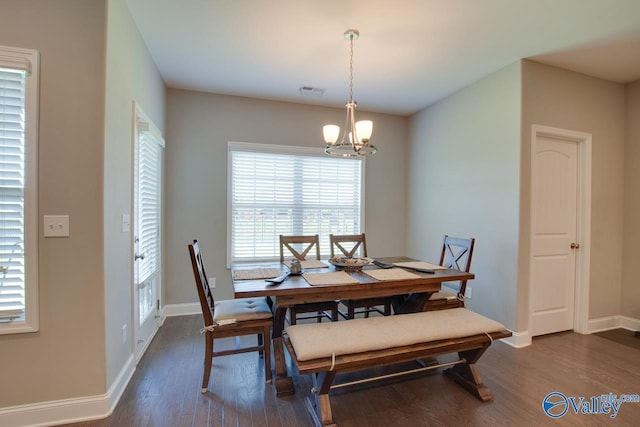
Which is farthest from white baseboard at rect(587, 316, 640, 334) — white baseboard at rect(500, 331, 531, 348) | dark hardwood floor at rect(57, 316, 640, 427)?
white baseboard at rect(500, 331, 531, 348)

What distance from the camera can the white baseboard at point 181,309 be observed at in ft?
11.4

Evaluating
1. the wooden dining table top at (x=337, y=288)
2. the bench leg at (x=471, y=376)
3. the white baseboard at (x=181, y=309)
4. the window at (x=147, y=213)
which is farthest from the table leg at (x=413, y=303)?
the white baseboard at (x=181, y=309)

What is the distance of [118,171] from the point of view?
2018 millimetres

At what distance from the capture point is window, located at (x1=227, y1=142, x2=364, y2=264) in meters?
3.77

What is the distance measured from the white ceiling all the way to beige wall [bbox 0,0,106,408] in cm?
65

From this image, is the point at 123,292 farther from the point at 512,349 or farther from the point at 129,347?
the point at 512,349

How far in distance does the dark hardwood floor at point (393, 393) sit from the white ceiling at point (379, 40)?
278 cm

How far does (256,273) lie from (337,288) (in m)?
0.68

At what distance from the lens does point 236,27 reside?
235 centimetres

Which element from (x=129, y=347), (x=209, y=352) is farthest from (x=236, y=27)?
Answer: (x=129, y=347)

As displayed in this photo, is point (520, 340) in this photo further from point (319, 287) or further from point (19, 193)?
point (19, 193)

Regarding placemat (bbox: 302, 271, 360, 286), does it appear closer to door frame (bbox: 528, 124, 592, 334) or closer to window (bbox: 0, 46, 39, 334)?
window (bbox: 0, 46, 39, 334)

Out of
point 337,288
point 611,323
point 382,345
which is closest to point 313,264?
point 337,288

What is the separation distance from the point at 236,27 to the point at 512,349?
3818mm
